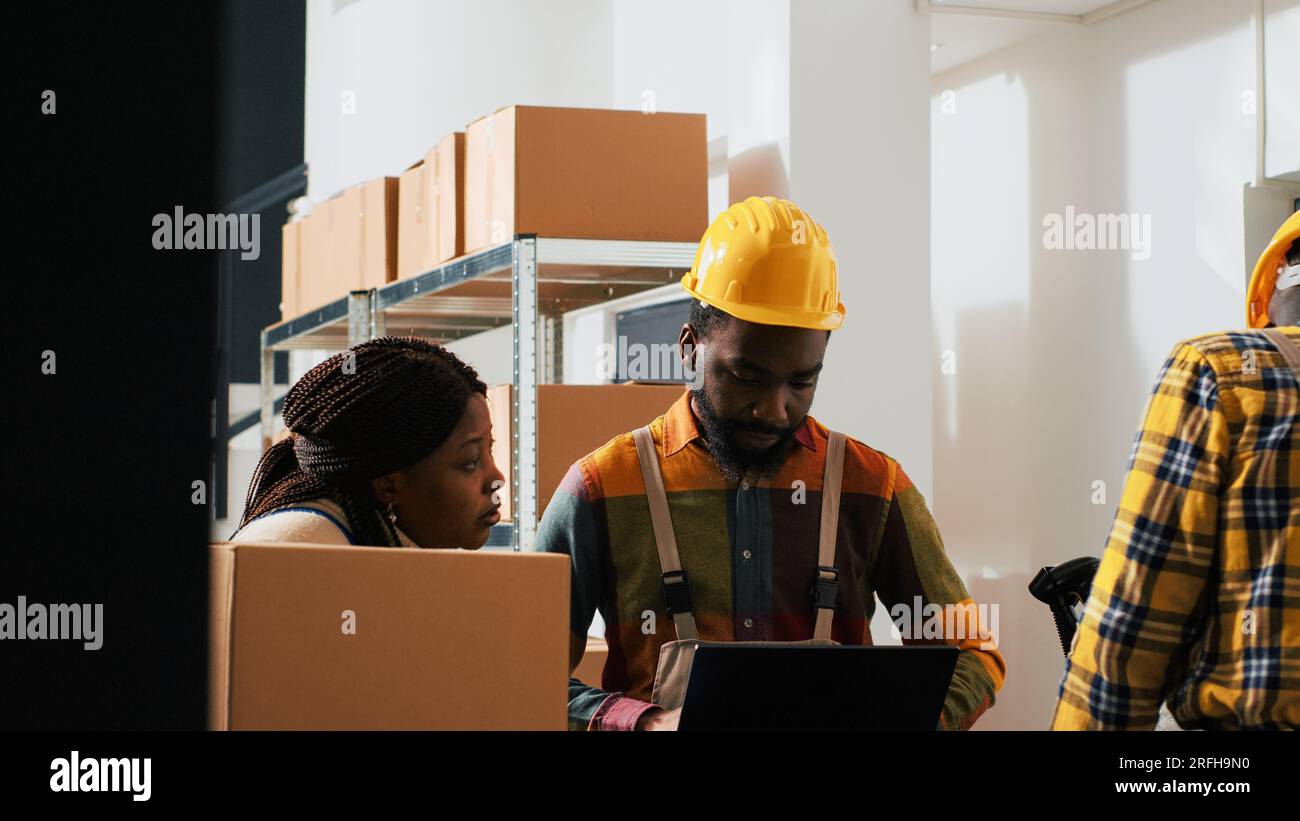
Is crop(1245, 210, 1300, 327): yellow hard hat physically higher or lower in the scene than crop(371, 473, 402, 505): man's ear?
higher

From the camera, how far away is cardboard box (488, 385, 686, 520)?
3395 millimetres

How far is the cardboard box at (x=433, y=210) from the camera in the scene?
3.74 metres

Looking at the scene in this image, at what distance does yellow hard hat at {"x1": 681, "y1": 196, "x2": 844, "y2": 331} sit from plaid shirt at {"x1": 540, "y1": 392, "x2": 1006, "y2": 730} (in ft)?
0.65

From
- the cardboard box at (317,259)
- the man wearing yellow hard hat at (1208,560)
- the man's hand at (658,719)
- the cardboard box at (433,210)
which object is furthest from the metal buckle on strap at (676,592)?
the cardboard box at (317,259)

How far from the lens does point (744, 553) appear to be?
197 centimetres

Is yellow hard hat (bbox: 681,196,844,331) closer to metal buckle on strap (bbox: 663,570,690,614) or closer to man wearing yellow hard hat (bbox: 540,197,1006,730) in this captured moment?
man wearing yellow hard hat (bbox: 540,197,1006,730)

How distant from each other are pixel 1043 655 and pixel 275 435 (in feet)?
10.9

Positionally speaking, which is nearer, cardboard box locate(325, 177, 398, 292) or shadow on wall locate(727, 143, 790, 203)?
shadow on wall locate(727, 143, 790, 203)

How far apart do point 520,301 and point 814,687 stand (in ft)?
7.15

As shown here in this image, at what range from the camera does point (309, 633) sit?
95 cm

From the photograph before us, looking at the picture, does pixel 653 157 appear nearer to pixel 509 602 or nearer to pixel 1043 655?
pixel 1043 655

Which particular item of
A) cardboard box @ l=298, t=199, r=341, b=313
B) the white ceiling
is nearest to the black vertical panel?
the white ceiling

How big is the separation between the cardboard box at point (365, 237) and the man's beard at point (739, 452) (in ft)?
8.05

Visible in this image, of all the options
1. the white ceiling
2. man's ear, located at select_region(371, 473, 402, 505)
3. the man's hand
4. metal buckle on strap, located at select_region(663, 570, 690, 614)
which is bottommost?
the man's hand
